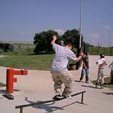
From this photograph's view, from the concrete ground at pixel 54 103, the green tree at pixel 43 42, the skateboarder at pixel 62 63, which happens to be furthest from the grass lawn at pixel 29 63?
the green tree at pixel 43 42

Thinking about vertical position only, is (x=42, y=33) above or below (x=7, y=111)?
above

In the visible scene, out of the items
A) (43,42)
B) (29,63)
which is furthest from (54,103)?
(43,42)

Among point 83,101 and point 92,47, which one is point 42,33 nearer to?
point 92,47

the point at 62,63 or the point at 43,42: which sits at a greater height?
the point at 43,42

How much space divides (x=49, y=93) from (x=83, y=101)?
1.94 metres

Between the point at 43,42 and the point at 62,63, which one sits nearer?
the point at 62,63

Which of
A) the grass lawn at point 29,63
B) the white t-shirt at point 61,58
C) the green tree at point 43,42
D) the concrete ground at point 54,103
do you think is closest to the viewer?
the white t-shirt at point 61,58

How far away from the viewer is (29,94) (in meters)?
13.3

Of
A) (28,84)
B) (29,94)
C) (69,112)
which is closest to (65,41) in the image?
(69,112)

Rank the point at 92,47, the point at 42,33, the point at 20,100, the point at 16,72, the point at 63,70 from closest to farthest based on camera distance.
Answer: the point at 63,70
the point at 20,100
the point at 16,72
the point at 92,47
the point at 42,33

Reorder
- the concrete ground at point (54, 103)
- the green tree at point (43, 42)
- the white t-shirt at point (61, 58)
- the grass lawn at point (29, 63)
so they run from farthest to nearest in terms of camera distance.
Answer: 1. the green tree at point (43, 42)
2. the grass lawn at point (29, 63)
3. the concrete ground at point (54, 103)
4. the white t-shirt at point (61, 58)

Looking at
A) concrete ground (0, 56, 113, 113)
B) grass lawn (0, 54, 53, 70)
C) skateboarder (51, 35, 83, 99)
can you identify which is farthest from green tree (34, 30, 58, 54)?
skateboarder (51, 35, 83, 99)

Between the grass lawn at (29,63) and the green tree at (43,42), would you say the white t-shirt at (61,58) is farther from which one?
the green tree at (43,42)

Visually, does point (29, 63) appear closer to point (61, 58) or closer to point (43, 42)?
point (61, 58)
